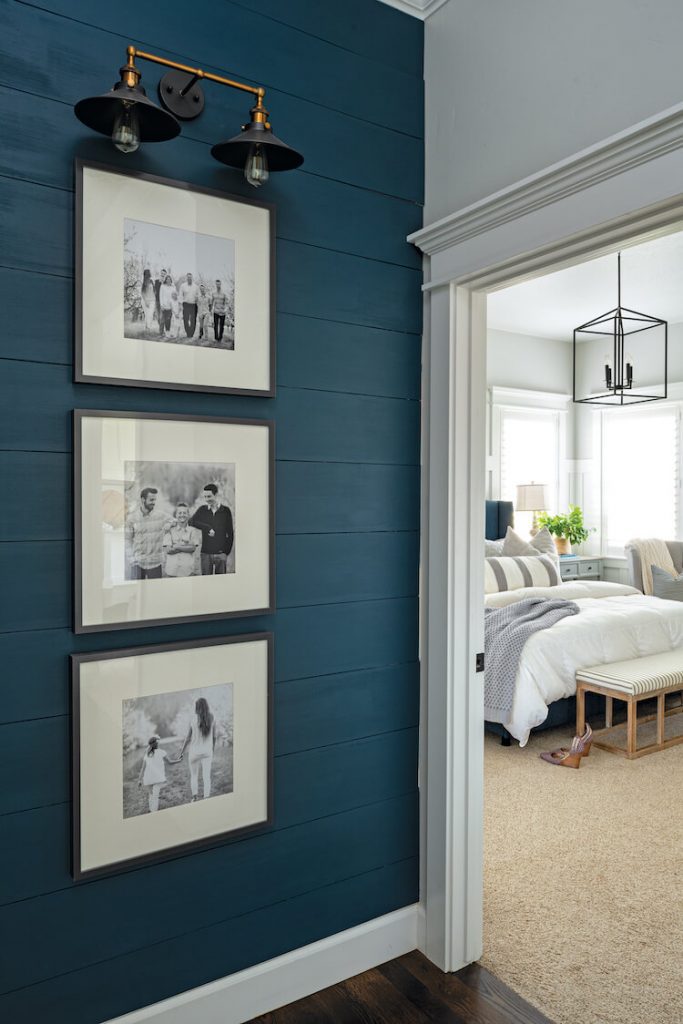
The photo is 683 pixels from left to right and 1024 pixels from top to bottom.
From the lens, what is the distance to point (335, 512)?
2.05 m

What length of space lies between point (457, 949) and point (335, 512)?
4.29 feet

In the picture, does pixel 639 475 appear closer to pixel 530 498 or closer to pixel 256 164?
pixel 530 498

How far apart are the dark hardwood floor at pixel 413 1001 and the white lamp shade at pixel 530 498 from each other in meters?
5.02

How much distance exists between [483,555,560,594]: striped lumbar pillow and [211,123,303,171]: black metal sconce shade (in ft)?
11.9

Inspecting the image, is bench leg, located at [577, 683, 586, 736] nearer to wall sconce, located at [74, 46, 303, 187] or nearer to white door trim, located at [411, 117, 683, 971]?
white door trim, located at [411, 117, 683, 971]

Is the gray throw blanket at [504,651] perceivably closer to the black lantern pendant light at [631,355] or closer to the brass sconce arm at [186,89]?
the black lantern pendant light at [631,355]

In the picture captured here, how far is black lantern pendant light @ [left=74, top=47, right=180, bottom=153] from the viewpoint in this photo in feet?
4.84

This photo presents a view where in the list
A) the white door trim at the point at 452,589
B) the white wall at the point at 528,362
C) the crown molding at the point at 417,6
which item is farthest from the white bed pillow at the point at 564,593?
the crown molding at the point at 417,6

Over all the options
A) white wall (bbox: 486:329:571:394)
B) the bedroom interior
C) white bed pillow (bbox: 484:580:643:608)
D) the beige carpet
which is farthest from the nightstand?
the beige carpet

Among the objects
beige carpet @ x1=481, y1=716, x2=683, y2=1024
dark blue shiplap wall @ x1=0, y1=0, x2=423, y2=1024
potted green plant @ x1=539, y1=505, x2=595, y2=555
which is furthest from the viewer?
potted green plant @ x1=539, y1=505, x2=595, y2=555

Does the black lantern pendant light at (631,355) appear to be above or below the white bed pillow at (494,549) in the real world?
above

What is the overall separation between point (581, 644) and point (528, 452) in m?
3.51

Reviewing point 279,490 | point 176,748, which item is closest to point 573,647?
point 279,490

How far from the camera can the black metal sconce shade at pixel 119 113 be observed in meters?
1.47
